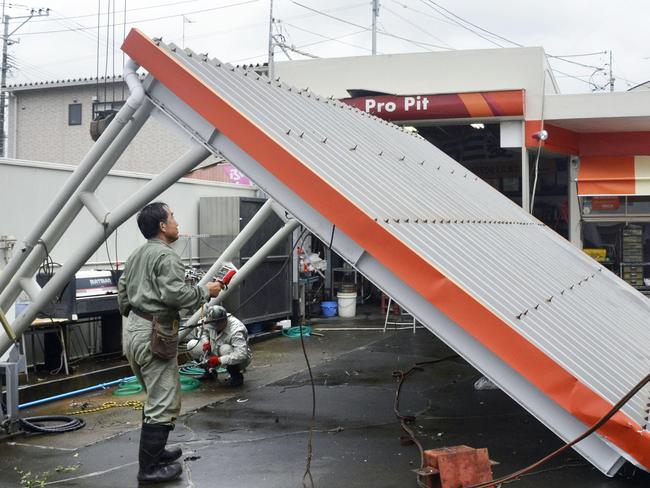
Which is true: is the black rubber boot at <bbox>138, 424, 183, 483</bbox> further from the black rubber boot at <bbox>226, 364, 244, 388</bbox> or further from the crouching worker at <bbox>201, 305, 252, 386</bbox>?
the black rubber boot at <bbox>226, 364, 244, 388</bbox>

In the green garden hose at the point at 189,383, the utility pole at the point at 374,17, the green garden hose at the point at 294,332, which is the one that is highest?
the utility pole at the point at 374,17

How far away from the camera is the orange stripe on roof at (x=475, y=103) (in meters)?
14.2

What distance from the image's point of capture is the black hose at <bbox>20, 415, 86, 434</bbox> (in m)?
7.02

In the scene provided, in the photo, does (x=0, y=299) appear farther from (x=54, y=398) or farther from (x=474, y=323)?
(x=474, y=323)

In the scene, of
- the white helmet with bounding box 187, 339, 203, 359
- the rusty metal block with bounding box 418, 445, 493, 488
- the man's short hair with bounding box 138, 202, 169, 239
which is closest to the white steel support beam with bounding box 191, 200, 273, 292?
the white helmet with bounding box 187, 339, 203, 359

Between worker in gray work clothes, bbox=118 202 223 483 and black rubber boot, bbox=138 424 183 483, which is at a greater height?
worker in gray work clothes, bbox=118 202 223 483

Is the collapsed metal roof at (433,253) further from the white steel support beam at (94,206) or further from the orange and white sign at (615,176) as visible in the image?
the orange and white sign at (615,176)

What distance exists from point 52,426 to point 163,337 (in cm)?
272

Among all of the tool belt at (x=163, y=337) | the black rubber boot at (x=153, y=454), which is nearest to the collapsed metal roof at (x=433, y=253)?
the tool belt at (x=163, y=337)

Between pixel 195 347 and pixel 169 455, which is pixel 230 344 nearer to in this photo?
pixel 195 347

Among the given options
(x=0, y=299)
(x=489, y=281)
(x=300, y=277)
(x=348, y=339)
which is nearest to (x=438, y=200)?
(x=489, y=281)

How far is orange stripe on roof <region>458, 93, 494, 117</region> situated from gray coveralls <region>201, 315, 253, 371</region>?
290 inches

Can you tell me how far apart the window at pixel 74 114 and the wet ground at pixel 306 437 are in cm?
2058

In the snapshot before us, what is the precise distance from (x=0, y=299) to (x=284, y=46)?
13.4m
